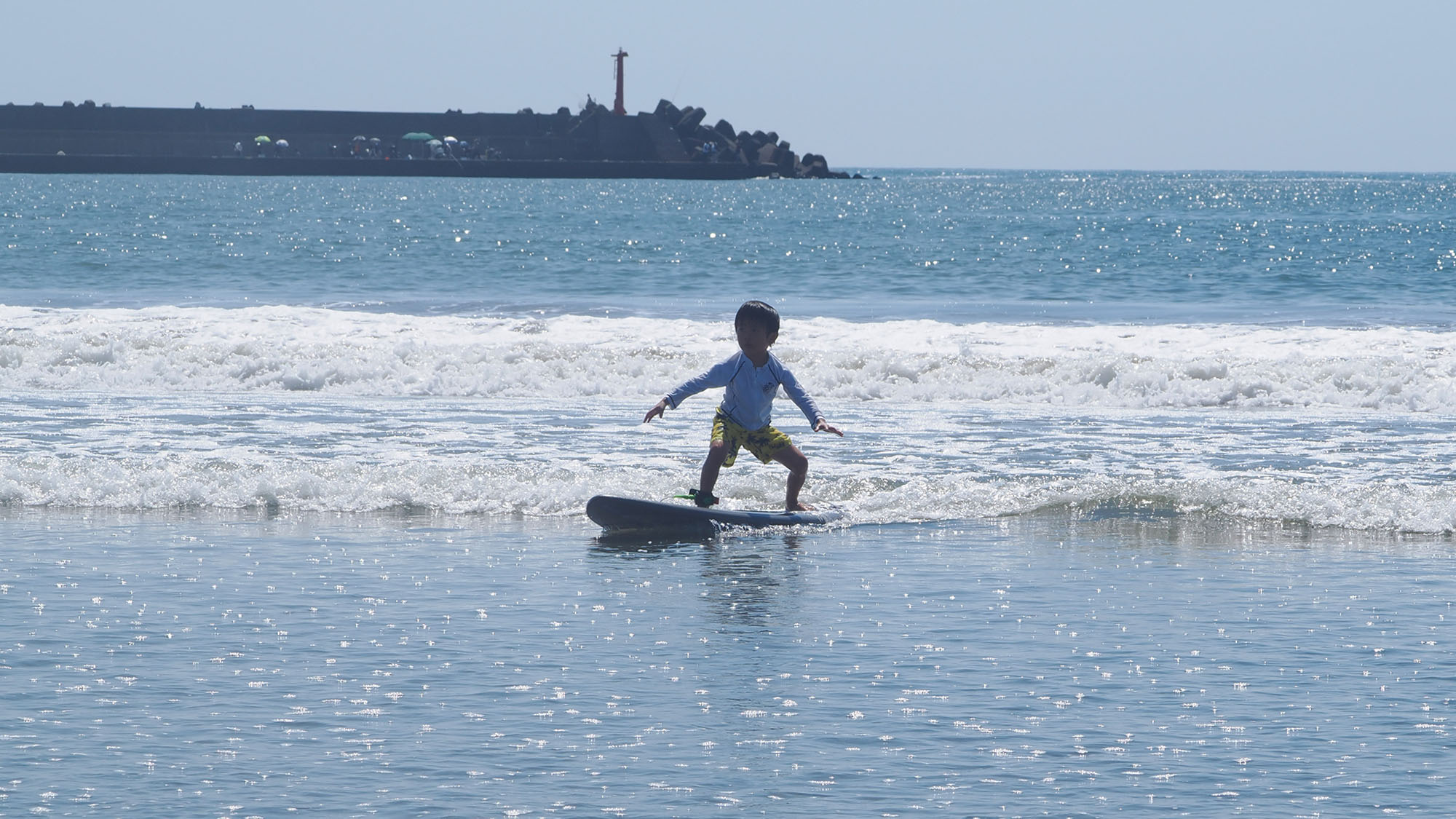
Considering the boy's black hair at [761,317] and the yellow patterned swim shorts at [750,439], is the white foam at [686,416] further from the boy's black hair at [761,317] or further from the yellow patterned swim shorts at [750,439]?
the boy's black hair at [761,317]

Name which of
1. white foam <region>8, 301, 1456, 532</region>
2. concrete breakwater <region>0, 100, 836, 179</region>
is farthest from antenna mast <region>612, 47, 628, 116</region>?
white foam <region>8, 301, 1456, 532</region>

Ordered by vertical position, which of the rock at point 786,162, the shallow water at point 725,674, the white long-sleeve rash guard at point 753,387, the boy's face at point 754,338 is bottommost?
the shallow water at point 725,674

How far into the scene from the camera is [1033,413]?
49.1 feet

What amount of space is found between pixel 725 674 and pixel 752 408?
11.7 ft

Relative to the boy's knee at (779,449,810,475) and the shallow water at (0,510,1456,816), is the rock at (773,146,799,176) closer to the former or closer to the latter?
the boy's knee at (779,449,810,475)

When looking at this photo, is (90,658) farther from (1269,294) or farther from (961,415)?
(1269,294)

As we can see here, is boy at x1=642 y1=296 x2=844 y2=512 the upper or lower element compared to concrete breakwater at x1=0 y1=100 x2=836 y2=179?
lower

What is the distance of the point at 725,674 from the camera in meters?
5.87

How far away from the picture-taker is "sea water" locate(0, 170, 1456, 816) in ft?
15.8

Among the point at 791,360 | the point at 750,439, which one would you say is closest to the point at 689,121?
the point at 791,360

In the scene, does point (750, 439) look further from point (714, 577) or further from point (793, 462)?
point (714, 577)

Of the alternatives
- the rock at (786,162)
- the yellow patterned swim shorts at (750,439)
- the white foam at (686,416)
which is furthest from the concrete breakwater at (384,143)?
the yellow patterned swim shorts at (750,439)

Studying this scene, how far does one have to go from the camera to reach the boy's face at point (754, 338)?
29.9ft

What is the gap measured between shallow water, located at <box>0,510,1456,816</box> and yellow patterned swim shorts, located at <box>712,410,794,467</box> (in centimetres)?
74
